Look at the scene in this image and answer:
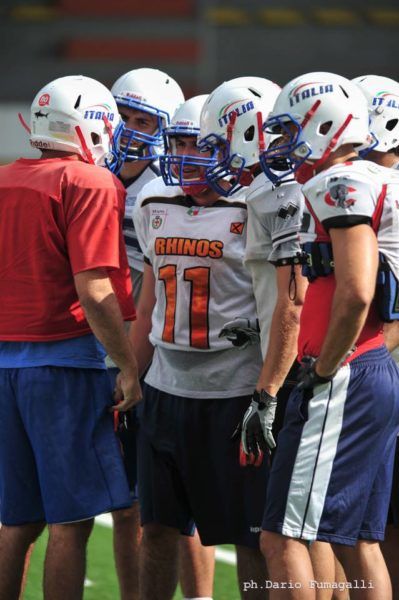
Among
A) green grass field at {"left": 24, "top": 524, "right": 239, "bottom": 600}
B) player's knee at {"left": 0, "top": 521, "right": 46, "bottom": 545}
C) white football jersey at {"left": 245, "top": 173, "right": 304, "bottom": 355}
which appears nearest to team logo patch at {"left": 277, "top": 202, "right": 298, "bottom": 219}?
white football jersey at {"left": 245, "top": 173, "right": 304, "bottom": 355}

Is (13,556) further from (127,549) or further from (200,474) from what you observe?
(127,549)

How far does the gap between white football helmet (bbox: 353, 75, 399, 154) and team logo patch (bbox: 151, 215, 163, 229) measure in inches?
27.8

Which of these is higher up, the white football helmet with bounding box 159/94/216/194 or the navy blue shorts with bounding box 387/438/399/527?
the white football helmet with bounding box 159/94/216/194

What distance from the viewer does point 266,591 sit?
356cm

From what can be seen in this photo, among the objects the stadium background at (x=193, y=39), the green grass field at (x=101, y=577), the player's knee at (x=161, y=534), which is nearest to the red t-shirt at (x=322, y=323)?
the player's knee at (x=161, y=534)

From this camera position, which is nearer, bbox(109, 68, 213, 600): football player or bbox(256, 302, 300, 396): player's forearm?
bbox(256, 302, 300, 396): player's forearm

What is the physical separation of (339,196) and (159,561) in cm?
136

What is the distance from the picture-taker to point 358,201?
9.86 ft

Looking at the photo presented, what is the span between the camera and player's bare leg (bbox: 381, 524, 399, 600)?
374 cm

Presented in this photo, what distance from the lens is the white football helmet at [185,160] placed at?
3754mm

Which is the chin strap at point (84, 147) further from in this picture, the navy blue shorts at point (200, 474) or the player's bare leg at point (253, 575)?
the player's bare leg at point (253, 575)

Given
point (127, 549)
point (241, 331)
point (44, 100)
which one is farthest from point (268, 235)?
point (127, 549)

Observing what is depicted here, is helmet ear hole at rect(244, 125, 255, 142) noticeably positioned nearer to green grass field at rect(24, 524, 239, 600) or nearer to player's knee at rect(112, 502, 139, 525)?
player's knee at rect(112, 502, 139, 525)

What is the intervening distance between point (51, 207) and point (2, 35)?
12.6m
